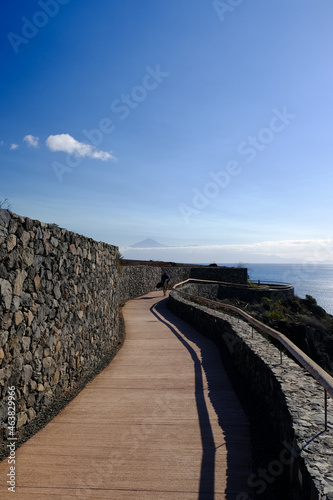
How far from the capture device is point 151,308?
1630 cm

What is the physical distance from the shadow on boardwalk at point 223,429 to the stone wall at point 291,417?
17 centimetres

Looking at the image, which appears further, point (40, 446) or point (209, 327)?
point (209, 327)

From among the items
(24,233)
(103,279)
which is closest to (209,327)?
(103,279)

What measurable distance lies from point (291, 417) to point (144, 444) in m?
1.56

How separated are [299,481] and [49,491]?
194 centimetres

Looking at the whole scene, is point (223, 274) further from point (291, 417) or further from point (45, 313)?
point (291, 417)

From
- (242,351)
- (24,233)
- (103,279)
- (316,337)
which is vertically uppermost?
(24,233)

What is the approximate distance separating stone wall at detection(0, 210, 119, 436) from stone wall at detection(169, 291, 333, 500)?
2510 mm

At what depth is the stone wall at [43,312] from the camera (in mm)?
3936

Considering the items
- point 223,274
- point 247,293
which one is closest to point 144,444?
point 247,293

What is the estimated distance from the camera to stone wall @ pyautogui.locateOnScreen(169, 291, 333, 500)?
2494mm

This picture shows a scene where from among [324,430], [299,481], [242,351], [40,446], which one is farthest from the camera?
[242,351]

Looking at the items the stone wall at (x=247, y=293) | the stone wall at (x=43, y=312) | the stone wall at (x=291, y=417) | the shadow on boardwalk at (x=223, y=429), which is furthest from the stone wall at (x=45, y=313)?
the stone wall at (x=247, y=293)

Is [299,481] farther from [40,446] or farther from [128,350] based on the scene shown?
[128,350]
